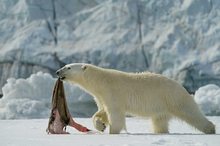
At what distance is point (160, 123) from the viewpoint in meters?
6.37

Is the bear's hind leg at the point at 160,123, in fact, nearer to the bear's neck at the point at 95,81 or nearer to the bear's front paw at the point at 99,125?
the bear's front paw at the point at 99,125

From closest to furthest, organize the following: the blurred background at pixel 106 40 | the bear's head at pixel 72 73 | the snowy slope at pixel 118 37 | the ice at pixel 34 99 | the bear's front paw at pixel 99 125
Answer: the bear's front paw at pixel 99 125
the bear's head at pixel 72 73
the ice at pixel 34 99
the blurred background at pixel 106 40
the snowy slope at pixel 118 37

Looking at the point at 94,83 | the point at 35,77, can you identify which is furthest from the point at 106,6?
the point at 94,83

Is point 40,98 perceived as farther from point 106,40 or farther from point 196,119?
point 196,119

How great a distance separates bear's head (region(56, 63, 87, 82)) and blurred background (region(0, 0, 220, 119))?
1128cm

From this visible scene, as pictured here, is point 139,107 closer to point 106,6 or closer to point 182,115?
point 182,115

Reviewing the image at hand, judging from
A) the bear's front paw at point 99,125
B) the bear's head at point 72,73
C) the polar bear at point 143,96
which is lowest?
the bear's front paw at point 99,125

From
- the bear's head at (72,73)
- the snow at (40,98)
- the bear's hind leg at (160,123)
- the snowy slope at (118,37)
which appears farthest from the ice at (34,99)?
the bear's hind leg at (160,123)

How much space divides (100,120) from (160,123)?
83cm

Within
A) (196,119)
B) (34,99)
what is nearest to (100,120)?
(196,119)

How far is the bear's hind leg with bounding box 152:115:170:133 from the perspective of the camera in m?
6.31

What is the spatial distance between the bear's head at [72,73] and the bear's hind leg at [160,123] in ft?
3.85

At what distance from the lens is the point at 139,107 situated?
6.37m

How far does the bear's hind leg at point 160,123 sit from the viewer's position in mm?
6312
